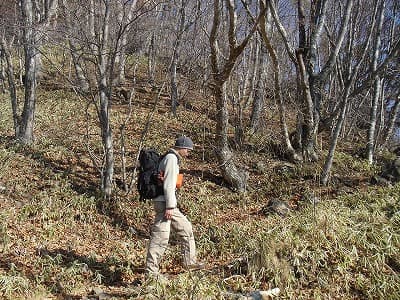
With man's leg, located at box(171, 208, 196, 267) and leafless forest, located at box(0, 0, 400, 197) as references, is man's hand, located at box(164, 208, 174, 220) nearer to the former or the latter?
man's leg, located at box(171, 208, 196, 267)

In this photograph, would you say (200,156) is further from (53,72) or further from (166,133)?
(53,72)

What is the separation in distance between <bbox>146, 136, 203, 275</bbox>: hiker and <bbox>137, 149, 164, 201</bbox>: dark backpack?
11cm

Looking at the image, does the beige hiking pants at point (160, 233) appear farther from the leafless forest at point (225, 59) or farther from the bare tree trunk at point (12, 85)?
the bare tree trunk at point (12, 85)

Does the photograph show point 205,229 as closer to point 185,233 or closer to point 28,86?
point 185,233

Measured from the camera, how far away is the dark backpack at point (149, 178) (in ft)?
17.1

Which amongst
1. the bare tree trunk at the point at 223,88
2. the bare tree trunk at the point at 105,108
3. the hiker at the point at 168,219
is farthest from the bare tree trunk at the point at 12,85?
the hiker at the point at 168,219

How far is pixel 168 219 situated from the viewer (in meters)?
5.13

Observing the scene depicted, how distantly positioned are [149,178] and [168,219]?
0.65m

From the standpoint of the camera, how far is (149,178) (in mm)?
5281

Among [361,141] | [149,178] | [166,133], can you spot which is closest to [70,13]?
[149,178]

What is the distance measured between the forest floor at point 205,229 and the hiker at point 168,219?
0.39m

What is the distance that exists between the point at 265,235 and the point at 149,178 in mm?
2047

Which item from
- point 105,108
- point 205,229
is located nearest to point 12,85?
point 105,108

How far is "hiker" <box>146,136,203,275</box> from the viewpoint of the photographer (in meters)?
5.09
